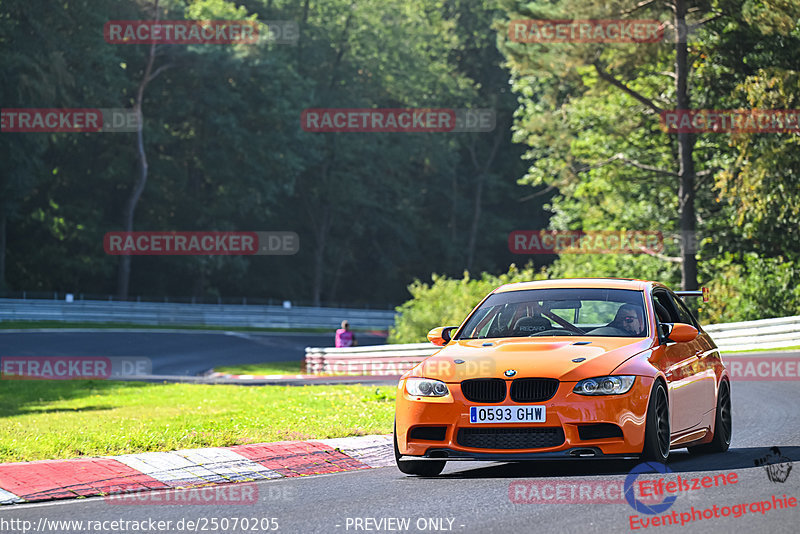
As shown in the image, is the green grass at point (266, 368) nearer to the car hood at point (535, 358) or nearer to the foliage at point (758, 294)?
the foliage at point (758, 294)

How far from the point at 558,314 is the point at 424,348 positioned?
18.8 m

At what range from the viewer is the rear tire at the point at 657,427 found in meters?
9.00

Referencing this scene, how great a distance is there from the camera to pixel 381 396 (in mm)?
17547

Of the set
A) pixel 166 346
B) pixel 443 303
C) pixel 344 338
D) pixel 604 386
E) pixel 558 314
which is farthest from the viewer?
pixel 166 346

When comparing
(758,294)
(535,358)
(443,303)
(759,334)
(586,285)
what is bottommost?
(759,334)

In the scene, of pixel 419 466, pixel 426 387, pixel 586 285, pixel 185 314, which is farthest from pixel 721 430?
pixel 185 314

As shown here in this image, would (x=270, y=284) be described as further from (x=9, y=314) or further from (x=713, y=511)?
(x=713, y=511)

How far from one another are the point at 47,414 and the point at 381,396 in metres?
4.83

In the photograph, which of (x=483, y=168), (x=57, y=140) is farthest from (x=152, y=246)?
(x=483, y=168)

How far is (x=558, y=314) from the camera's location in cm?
1040

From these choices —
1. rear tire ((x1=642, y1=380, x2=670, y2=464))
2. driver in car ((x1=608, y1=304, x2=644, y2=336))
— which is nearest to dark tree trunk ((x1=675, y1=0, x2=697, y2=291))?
driver in car ((x1=608, y1=304, x2=644, y2=336))

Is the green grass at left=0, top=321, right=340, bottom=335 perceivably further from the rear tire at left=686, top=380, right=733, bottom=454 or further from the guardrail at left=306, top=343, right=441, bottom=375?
the rear tire at left=686, top=380, right=733, bottom=454

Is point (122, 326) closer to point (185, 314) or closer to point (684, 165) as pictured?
point (185, 314)

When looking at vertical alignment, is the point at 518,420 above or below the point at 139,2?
below
